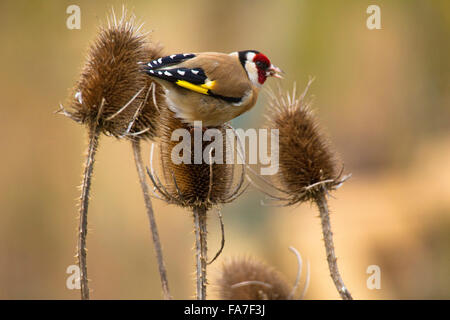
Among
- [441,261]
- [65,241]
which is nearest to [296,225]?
[441,261]

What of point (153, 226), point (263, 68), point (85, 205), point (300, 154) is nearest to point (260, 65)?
point (263, 68)

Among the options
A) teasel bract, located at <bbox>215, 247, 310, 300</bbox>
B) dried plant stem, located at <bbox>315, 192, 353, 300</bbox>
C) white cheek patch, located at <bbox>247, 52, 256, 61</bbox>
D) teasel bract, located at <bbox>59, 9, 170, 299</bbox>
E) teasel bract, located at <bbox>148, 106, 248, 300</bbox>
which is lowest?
teasel bract, located at <bbox>215, 247, 310, 300</bbox>

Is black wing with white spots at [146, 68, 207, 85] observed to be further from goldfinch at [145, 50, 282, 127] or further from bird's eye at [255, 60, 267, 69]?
bird's eye at [255, 60, 267, 69]

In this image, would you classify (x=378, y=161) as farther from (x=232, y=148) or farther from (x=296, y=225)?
(x=232, y=148)

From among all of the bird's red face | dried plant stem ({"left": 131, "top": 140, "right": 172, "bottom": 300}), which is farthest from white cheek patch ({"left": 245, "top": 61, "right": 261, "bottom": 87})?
dried plant stem ({"left": 131, "top": 140, "right": 172, "bottom": 300})

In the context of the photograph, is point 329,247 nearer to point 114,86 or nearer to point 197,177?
point 197,177

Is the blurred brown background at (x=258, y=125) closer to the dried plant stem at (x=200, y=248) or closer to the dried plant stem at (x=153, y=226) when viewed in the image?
the dried plant stem at (x=153, y=226)
